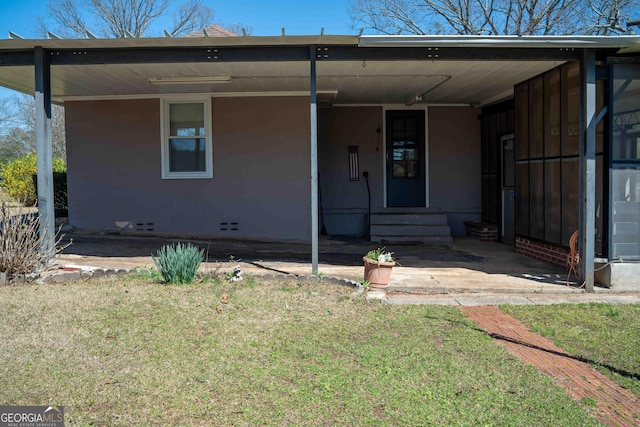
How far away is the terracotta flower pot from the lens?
6.22m

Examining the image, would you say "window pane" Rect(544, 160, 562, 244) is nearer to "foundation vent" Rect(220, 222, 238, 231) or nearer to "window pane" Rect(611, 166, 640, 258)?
"window pane" Rect(611, 166, 640, 258)

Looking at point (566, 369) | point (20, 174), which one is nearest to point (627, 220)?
point (566, 369)

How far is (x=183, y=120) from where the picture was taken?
1041cm

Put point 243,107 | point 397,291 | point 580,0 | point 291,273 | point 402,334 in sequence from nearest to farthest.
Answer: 1. point 402,334
2. point 397,291
3. point 291,273
4. point 243,107
5. point 580,0

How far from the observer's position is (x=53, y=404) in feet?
10.6

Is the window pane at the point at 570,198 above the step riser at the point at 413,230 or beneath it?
above

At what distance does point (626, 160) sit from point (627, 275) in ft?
4.67

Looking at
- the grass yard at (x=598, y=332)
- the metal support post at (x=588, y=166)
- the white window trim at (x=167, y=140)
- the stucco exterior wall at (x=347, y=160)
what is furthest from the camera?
the stucco exterior wall at (x=347, y=160)

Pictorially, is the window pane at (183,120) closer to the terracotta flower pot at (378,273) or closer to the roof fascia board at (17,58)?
the roof fascia board at (17,58)

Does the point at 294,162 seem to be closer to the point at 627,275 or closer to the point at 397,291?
the point at 397,291

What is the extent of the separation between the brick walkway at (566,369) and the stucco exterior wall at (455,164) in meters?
6.44

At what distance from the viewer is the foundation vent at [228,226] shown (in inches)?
410

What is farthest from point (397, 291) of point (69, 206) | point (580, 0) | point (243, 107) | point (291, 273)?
point (580, 0)

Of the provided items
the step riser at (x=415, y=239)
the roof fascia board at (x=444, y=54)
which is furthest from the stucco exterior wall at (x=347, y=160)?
the roof fascia board at (x=444, y=54)
